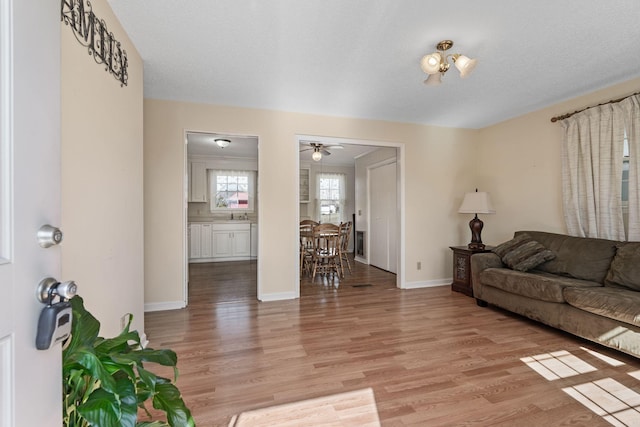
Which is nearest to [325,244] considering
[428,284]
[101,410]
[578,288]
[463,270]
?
[428,284]

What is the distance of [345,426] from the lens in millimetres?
1471

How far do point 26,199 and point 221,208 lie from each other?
6333 mm

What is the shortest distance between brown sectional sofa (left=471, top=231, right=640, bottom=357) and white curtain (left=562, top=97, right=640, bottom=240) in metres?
0.26

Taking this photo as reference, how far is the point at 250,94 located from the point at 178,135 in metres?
1.00

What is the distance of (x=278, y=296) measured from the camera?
144 inches

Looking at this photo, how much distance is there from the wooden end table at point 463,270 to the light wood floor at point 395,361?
0.37 m

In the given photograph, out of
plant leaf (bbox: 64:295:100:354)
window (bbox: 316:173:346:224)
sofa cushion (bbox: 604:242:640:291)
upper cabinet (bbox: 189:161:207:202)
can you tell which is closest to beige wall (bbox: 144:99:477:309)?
sofa cushion (bbox: 604:242:640:291)

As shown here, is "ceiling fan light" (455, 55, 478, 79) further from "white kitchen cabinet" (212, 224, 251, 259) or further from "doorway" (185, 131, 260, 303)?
"white kitchen cabinet" (212, 224, 251, 259)

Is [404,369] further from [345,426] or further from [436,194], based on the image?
[436,194]

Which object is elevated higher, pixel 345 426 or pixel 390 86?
pixel 390 86

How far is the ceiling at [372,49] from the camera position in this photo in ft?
6.02

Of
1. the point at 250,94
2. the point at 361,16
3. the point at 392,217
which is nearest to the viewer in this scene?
the point at 361,16

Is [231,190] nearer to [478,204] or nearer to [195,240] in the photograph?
[195,240]

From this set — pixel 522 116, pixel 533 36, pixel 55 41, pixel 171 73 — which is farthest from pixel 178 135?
pixel 522 116
